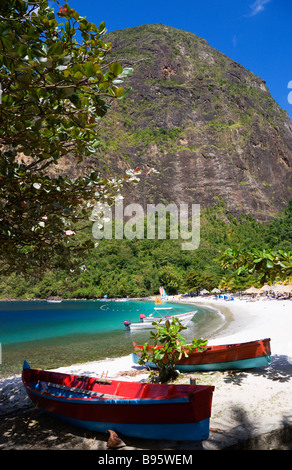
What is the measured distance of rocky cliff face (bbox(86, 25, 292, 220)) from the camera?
118m

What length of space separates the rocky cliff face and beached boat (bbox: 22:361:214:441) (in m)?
109

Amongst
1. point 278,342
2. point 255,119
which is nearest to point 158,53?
point 255,119

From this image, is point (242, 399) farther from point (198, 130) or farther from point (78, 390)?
point (198, 130)

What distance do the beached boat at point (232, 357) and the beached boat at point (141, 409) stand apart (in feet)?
9.87

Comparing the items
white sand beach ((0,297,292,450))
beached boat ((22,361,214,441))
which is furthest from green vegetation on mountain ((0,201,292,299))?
beached boat ((22,361,214,441))

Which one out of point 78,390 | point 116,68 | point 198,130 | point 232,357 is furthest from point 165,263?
point 116,68

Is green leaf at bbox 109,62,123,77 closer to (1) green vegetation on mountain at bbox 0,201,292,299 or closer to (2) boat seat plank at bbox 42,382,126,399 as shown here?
(2) boat seat plank at bbox 42,382,126,399

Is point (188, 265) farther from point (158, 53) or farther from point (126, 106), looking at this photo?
point (158, 53)

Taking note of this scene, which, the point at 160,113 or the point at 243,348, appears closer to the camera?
the point at 243,348

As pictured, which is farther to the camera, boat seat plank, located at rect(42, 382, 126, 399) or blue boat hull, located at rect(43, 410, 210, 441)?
boat seat plank, located at rect(42, 382, 126, 399)

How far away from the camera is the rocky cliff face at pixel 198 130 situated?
388 ft

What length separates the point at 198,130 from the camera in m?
133

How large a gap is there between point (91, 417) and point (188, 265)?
3334 inches

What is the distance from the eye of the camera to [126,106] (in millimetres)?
156875
